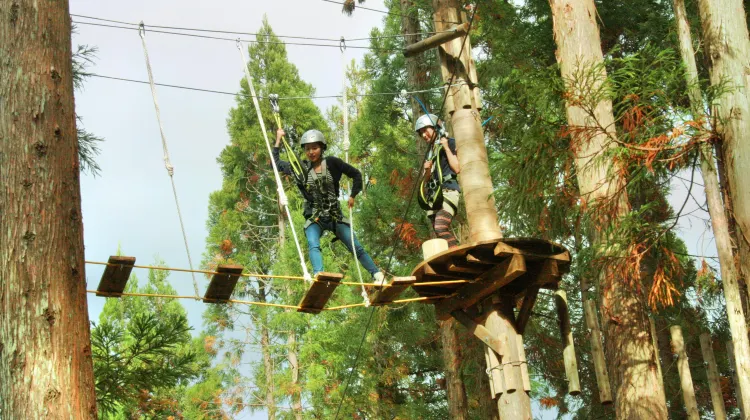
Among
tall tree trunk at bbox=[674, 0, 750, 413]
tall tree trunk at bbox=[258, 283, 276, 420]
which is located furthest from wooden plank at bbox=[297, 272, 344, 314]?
tall tree trunk at bbox=[258, 283, 276, 420]

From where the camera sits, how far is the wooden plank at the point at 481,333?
283 inches

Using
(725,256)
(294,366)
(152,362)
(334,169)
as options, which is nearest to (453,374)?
(152,362)

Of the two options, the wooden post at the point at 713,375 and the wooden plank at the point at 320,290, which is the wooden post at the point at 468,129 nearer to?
the wooden plank at the point at 320,290

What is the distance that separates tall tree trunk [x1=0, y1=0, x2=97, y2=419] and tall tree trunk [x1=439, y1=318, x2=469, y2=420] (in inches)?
322

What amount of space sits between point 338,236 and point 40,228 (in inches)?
138

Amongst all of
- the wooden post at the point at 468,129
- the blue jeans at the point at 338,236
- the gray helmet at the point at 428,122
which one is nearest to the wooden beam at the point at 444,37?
the wooden post at the point at 468,129

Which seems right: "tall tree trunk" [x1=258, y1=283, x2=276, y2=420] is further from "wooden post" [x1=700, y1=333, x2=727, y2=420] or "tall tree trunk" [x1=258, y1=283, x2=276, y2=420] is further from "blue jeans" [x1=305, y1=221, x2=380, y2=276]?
"blue jeans" [x1=305, y1=221, x2=380, y2=276]

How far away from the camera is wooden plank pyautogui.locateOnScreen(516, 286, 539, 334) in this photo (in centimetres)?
742

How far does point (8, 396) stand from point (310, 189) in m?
3.83

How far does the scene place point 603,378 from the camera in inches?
305

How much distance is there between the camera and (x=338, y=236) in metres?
8.09

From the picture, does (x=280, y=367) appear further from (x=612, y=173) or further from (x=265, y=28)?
(x=612, y=173)

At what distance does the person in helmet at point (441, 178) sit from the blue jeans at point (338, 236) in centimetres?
72

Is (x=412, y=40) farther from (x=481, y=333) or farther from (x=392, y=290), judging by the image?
(x=481, y=333)
